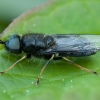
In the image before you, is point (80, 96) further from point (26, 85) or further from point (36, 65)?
point (36, 65)

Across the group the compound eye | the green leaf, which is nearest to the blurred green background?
the green leaf

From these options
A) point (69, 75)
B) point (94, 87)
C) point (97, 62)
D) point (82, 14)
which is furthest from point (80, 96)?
point (82, 14)

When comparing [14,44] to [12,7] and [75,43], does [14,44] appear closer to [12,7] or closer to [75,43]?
[75,43]

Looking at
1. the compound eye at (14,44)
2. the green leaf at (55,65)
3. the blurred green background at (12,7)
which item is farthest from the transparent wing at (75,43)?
the blurred green background at (12,7)

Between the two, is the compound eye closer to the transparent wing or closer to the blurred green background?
the transparent wing

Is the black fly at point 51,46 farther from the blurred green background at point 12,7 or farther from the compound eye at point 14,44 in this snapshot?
the blurred green background at point 12,7
